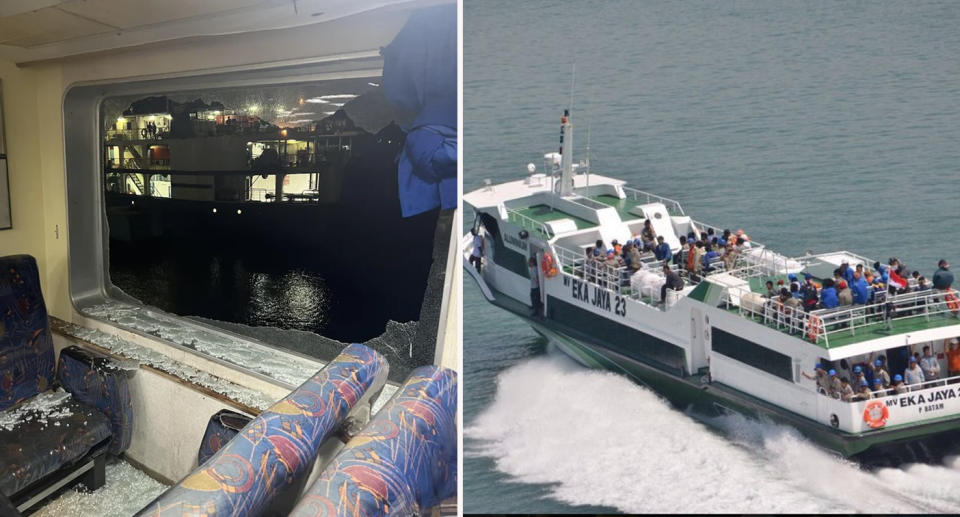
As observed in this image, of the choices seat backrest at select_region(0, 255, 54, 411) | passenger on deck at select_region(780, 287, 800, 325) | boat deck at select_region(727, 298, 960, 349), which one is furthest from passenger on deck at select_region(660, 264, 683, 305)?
seat backrest at select_region(0, 255, 54, 411)

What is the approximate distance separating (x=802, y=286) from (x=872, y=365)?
227 mm

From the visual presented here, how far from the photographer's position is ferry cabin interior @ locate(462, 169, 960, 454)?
1483mm

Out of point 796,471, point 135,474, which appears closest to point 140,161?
point 135,474

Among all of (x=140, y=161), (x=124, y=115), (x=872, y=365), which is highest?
(x=124, y=115)

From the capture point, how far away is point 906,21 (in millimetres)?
1539

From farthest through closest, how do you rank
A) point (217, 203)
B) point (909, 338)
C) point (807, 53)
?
point (217, 203), point (807, 53), point (909, 338)

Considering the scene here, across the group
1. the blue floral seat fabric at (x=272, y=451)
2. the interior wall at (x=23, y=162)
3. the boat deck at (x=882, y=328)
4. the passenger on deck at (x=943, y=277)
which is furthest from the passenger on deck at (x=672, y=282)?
the interior wall at (x=23, y=162)

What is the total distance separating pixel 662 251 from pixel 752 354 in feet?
1.08

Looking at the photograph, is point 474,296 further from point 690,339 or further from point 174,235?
point 174,235

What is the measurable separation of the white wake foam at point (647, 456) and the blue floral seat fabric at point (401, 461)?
59 centimetres

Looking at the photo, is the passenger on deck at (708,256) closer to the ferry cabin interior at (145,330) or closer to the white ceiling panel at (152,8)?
the ferry cabin interior at (145,330)

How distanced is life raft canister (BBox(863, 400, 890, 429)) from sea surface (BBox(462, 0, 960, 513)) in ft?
0.44

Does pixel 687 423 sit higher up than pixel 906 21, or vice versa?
pixel 906 21

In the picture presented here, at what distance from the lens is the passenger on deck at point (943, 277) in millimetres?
1485
